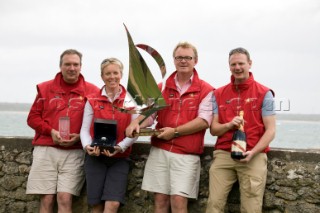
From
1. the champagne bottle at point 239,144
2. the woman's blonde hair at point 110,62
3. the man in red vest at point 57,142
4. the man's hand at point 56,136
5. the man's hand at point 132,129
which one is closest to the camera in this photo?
the champagne bottle at point 239,144

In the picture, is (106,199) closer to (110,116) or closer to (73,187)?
(73,187)

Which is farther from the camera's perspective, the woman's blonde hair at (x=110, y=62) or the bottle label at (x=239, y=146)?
the woman's blonde hair at (x=110, y=62)

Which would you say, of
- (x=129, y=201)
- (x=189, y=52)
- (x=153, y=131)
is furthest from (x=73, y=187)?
(x=189, y=52)

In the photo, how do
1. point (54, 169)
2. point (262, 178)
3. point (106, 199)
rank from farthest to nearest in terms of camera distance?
point (54, 169), point (106, 199), point (262, 178)

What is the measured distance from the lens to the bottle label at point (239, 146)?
4.83m

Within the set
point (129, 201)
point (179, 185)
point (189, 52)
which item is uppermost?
point (189, 52)

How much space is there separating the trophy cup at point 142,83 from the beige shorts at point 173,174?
1.14 ft

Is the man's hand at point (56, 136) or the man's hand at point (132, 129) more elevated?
the man's hand at point (132, 129)

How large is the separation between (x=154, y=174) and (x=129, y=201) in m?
0.79

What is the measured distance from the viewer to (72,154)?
5.60m

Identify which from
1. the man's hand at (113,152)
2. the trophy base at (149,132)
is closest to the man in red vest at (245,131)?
the trophy base at (149,132)

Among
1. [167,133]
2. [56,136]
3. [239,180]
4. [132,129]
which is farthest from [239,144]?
[56,136]

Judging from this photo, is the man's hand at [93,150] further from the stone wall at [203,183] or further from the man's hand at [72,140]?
the stone wall at [203,183]

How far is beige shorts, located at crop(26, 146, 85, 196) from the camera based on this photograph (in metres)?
5.55
